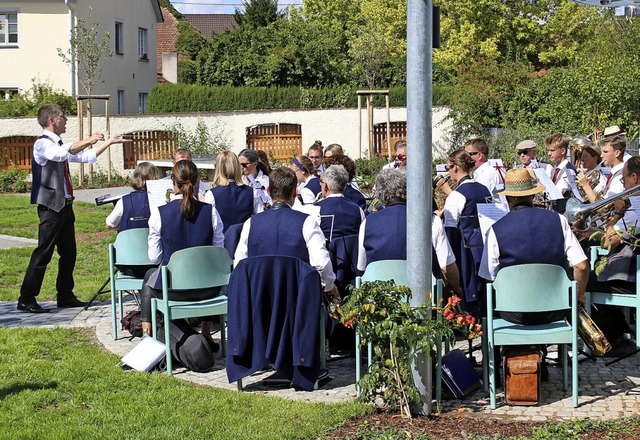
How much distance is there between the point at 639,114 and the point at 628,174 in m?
16.6

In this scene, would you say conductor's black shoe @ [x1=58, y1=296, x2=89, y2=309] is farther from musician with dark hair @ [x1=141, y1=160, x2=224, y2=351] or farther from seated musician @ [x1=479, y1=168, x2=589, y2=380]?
seated musician @ [x1=479, y1=168, x2=589, y2=380]

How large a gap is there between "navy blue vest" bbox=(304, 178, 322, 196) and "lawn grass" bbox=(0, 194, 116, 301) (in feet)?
9.60

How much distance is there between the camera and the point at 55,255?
14492mm

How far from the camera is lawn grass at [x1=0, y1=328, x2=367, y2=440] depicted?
601cm

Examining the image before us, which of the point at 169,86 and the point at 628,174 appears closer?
the point at 628,174

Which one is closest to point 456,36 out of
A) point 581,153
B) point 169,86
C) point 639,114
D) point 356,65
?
point 356,65

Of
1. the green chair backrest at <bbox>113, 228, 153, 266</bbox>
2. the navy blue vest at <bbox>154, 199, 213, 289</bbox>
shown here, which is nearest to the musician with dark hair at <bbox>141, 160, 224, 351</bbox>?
the navy blue vest at <bbox>154, 199, 213, 289</bbox>

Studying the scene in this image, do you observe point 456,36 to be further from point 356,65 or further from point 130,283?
point 130,283

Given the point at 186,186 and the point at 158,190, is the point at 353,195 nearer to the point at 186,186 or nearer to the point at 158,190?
the point at 158,190

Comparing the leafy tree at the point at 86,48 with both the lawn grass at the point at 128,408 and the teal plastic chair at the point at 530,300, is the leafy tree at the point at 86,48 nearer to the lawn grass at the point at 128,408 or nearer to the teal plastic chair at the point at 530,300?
the lawn grass at the point at 128,408

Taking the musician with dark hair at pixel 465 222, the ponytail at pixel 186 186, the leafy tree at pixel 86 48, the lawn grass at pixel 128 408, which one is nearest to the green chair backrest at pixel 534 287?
the lawn grass at pixel 128 408

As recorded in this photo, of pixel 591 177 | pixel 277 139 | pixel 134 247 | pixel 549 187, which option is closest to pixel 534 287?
pixel 549 187

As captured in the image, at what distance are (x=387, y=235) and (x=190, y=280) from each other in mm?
1637

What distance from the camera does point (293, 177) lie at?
7.35m
